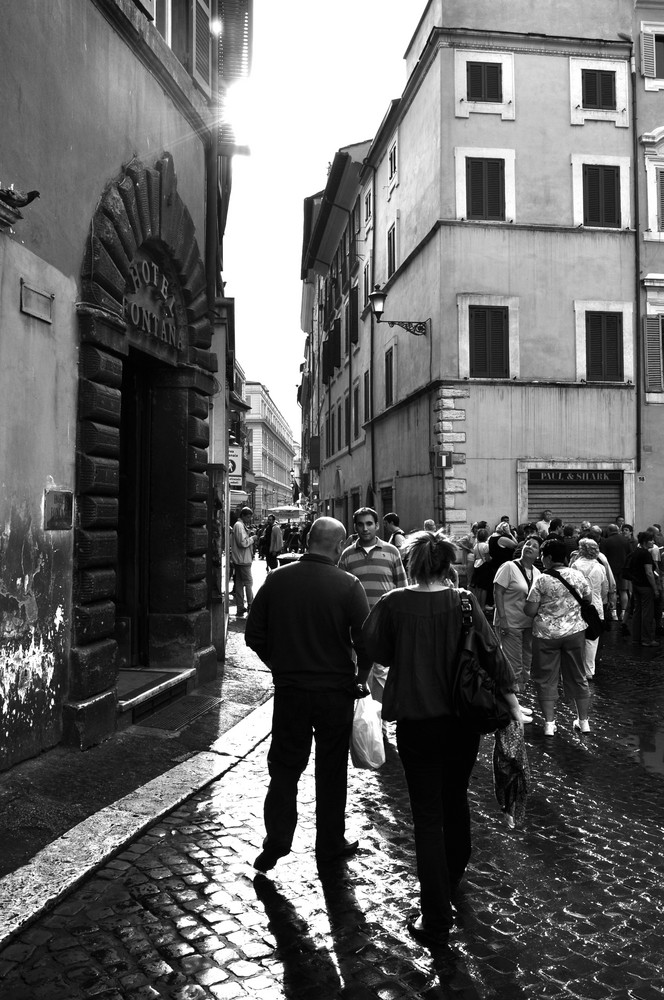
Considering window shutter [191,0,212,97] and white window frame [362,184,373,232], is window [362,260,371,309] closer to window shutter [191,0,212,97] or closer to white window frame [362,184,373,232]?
white window frame [362,184,373,232]

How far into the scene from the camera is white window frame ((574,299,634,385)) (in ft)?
68.4

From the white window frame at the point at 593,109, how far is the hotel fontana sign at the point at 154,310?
15.7 meters

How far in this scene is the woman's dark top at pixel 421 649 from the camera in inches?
152

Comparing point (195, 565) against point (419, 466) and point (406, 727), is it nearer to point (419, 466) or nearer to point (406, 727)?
point (406, 727)

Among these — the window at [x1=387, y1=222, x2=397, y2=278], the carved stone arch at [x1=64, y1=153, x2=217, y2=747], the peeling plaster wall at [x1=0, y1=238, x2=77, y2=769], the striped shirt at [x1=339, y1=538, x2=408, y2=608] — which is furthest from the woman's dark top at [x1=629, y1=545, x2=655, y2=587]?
the window at [x1=387, y1=222, x2=397, y2=278]

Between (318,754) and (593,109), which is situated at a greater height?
(593,109)

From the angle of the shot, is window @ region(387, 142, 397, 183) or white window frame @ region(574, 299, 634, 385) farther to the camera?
window @ region(387, 142, 397, 183)

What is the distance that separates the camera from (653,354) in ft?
69.4

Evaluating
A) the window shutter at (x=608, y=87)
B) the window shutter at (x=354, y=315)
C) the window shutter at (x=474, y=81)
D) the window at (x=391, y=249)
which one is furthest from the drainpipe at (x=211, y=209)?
the window shutter at (x=354, y=315)

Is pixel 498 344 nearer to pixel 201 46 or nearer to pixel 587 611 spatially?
pixel 201 46

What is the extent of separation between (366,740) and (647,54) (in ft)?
72.2

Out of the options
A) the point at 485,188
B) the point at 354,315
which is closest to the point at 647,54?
the point at 485,188

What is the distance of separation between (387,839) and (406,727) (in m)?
1.38

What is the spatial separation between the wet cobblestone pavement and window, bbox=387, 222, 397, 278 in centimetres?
2189
